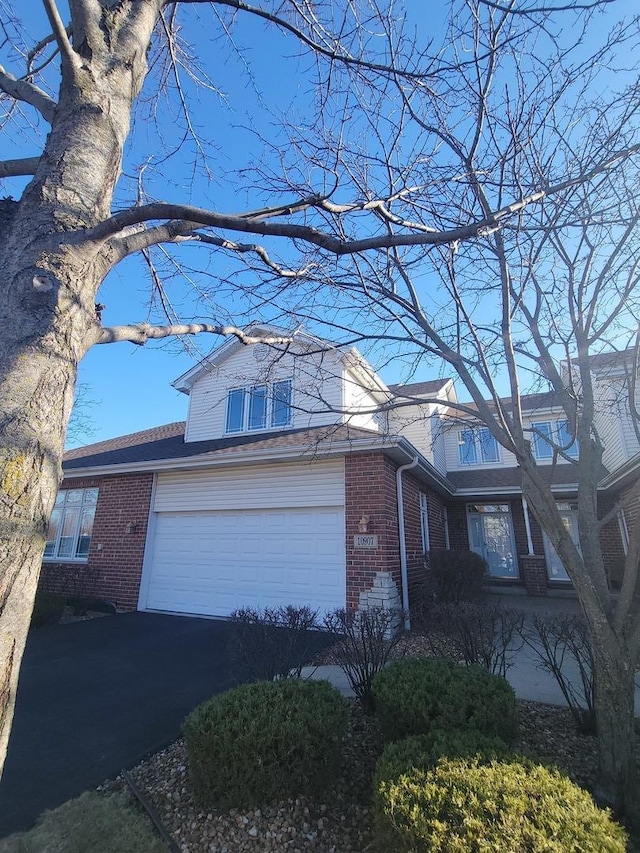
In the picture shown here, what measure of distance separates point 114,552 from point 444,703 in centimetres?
933

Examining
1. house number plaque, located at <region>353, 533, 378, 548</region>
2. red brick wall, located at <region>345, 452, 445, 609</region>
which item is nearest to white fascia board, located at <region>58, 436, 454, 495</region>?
red brick wall, located at <region>345, 452, 445, 609</region>

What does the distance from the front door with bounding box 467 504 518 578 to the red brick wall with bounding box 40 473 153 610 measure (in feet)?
35.5

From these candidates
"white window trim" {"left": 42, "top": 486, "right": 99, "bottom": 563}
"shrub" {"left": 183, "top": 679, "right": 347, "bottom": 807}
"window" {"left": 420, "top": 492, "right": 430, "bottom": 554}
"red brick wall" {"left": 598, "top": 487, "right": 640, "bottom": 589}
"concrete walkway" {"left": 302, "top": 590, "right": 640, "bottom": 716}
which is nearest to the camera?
"shrub" {"left": 183, "top": 679, "right": 347, "bottom": 807}

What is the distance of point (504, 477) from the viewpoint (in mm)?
14617

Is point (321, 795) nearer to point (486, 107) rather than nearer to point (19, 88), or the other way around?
point (19, 88)

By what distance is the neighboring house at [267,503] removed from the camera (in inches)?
305

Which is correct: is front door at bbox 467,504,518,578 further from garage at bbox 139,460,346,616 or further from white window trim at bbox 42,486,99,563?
white window trim at bbox 42,486,99,563

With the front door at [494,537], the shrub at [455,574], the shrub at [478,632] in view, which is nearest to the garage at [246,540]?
the shrub at [455,574]

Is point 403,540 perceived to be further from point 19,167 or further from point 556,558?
point 556,558

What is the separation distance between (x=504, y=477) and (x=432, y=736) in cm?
1329

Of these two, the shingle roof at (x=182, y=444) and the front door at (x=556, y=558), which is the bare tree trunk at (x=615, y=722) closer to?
the shingle roof at (x=182, y=444)

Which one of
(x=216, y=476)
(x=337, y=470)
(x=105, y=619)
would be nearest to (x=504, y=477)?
(x=337, y=470)

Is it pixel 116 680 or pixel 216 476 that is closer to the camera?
pixel 116 680

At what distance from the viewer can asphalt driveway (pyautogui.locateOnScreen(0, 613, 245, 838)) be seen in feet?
10.1
